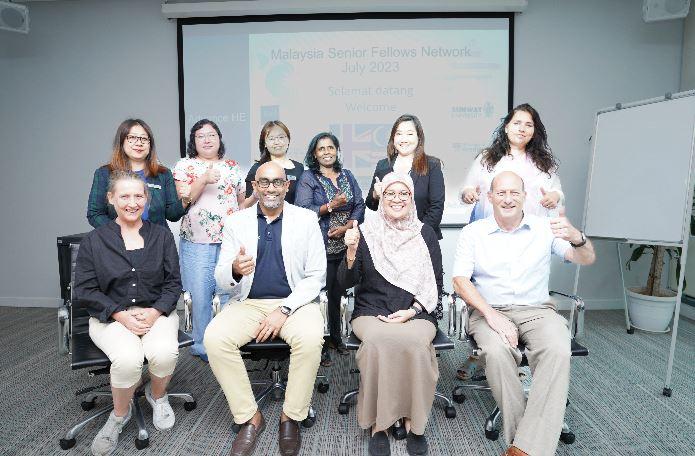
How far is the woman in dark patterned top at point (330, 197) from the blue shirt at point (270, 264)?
526 mm

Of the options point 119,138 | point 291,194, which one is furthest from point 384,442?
point 119,138

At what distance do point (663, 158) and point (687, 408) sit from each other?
1.52 m

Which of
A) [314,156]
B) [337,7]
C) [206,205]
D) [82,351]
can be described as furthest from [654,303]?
[82,351]

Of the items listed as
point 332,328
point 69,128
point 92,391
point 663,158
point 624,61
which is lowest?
point 92,391

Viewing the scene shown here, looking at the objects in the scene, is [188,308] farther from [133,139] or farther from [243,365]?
[133,139]

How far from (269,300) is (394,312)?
0.68 metres

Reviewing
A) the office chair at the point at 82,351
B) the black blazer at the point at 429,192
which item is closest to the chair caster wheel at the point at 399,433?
the office chair at the point at 82,351

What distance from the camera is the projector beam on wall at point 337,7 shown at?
4.07 metres

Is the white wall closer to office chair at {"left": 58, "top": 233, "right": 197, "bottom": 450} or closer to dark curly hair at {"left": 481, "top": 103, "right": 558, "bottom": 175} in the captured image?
dark curly hair at {"left": 481, "top": 103, "right": 558, "bottom": 175}

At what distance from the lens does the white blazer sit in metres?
2.38

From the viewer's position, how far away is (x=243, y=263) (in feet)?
7.36

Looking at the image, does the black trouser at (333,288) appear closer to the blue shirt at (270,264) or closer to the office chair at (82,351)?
the blue shirt at (270,264)

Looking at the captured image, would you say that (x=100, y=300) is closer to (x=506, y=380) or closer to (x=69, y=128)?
(x=506, y=380)

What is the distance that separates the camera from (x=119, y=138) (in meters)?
2.54
